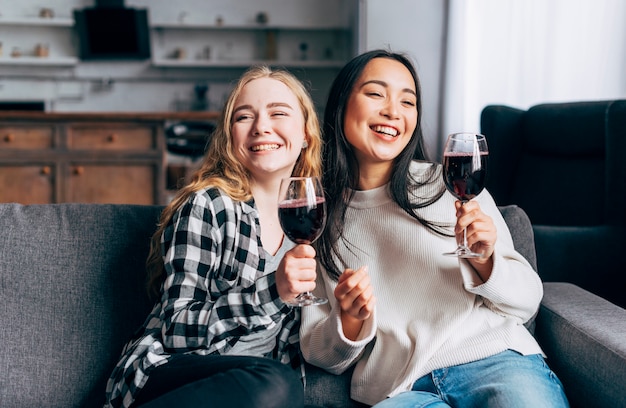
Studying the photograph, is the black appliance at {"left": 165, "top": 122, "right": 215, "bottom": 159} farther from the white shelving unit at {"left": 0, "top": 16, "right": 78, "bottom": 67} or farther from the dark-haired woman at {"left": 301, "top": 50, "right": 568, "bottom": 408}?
the dark-haired woman at {"left": 301, "top": 50, "right": 568, "bottom": 408}

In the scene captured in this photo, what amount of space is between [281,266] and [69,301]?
0.55 m

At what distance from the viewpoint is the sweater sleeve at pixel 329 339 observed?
1235mm

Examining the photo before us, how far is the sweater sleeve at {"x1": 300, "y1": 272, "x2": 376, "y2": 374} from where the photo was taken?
48.6 inches

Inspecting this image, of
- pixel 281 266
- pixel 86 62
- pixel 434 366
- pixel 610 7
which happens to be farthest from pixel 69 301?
pixel 86 62

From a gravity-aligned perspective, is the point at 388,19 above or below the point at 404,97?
above

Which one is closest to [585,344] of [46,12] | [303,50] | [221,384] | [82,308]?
[221,384]

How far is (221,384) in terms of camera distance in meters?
1.05

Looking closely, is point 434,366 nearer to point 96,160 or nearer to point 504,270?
point 504,270

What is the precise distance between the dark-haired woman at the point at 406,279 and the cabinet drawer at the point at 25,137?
298cm

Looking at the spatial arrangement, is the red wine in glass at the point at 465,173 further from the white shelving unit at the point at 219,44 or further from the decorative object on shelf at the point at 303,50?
the decorative object on shelf at the point at 303,50

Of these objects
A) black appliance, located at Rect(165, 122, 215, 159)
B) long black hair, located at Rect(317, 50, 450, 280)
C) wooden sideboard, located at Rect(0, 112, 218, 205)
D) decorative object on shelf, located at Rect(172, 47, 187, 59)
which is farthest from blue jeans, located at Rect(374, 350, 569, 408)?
decorative object on shelf, located at Rect(172, 47, 187, 59)

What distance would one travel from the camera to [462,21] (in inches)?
139

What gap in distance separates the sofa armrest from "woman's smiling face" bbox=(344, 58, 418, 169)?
0.49 m

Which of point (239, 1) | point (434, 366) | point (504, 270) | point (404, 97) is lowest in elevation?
point (434, 366)
